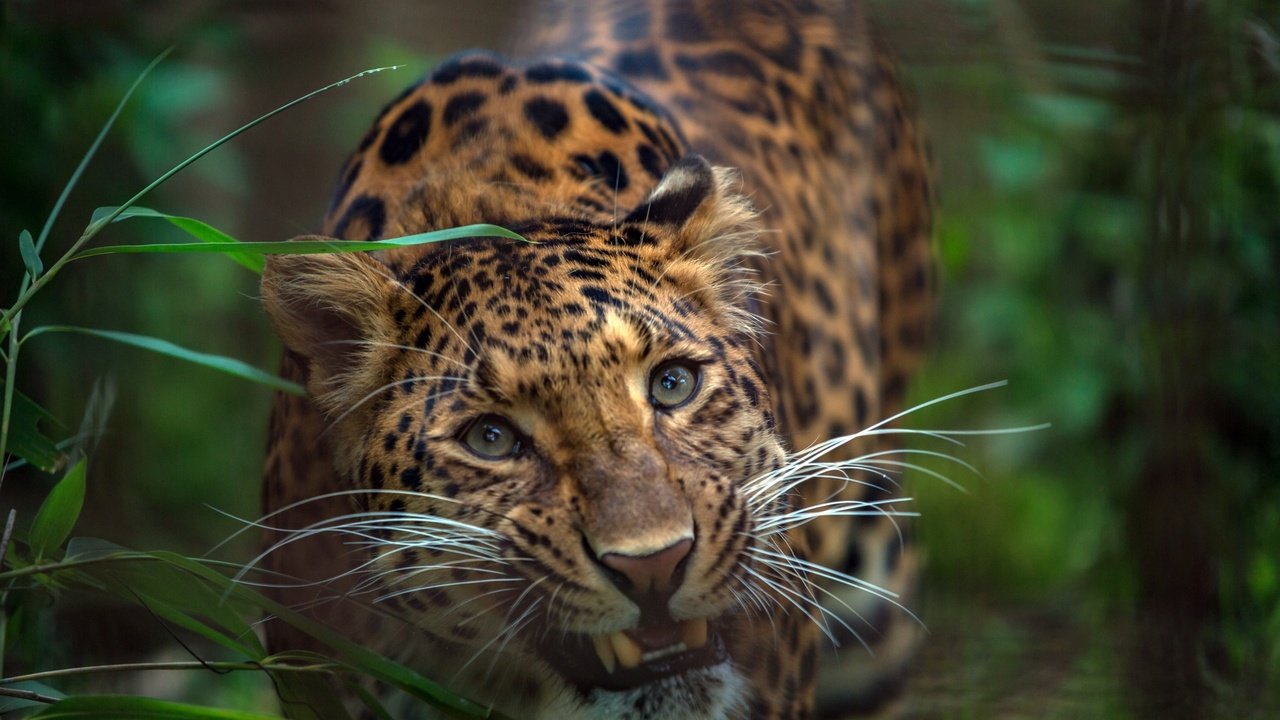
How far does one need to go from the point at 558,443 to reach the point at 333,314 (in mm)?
576

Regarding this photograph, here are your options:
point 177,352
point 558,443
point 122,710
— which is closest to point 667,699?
point 558,443

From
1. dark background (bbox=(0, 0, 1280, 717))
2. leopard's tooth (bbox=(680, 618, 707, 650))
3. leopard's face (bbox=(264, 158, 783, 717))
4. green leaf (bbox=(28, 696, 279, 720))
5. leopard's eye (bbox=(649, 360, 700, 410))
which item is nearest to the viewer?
green leaf (bbox=(28, 696, 279, 720))

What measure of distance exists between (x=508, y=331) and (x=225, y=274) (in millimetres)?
6084

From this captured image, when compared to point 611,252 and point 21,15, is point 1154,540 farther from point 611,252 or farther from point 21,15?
point 21,15

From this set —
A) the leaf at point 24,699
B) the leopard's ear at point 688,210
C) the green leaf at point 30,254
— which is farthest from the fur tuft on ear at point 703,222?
the leaf at point 24,699

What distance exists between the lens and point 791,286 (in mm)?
3898

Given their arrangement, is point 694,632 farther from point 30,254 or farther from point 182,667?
point 30,254

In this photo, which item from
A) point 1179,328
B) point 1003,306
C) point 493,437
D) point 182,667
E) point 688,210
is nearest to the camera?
point 182,667

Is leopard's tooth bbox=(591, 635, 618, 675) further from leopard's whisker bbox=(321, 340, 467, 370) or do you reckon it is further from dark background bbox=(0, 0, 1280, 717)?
dark background bbox=(0, 0, 1280, 717)

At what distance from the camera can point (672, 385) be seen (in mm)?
2535

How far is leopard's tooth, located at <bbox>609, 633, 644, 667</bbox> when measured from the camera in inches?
94.3

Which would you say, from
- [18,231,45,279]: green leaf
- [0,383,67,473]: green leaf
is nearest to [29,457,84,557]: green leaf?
[0,383,67,473]: green leaf

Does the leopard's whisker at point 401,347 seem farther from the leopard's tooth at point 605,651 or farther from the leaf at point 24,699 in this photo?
the leaf at point 24,699

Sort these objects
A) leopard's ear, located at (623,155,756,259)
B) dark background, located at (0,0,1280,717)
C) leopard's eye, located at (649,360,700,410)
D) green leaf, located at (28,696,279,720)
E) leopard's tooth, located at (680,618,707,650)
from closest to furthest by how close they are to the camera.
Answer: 1. green leaf, located at (28,696,279,720)
2. leopard's tooth, located at (680,618,707,650)
3. leopard's eye, located at (649,360,700,410)
4. leopard's ear, located at (623,155,756,259)
5. dark background, located at (0,0,1280,717)
